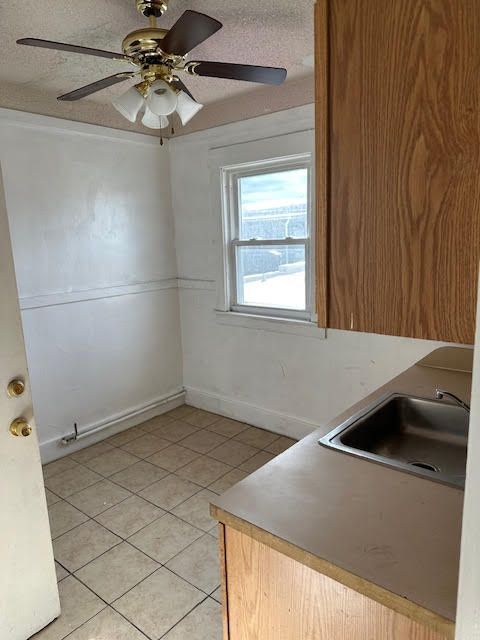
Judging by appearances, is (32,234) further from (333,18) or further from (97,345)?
(333,18)

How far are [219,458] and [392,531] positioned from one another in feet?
7.16

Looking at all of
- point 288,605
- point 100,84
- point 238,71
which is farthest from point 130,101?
point 288,605

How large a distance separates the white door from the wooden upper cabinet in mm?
1216

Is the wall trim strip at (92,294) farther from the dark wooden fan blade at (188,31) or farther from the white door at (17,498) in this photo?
the dark wooden fan blade at (188,31)

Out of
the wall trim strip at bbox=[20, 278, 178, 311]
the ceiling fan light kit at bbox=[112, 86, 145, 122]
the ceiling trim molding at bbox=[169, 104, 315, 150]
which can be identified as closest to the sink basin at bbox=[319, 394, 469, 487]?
the ceiling fan light kit at bbox=[112, 86, 145, 122]

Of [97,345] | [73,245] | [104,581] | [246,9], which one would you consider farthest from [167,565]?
[246,9]

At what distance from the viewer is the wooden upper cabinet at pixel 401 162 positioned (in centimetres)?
64

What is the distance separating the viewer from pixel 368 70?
27.9 inches

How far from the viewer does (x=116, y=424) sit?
11.3 ft

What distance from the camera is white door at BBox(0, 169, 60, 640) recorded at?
151 centimetres

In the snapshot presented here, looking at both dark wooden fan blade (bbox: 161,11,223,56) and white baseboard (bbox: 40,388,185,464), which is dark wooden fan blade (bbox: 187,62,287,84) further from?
white baseboard (bbox: 40,388,185,464)

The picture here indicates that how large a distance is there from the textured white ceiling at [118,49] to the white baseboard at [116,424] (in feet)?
7.36

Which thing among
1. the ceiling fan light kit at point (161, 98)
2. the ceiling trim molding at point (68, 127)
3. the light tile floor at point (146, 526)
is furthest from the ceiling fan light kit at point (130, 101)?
the light tile floor at point (146, 526)

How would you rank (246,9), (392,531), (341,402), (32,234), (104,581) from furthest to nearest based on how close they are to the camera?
(341,402)
(32,234)
(104,581)
(246,9)
(392,531)
